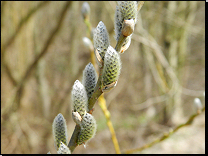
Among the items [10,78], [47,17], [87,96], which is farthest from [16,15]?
[47,17]

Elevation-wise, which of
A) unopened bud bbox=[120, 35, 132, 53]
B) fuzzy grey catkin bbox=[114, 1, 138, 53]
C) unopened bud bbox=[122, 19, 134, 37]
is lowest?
unopened bud bbox=[120, 35, 132, 53]

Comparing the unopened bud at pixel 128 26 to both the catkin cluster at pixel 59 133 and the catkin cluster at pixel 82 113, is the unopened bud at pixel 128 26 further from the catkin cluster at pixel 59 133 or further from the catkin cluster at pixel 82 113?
the catkin cluster at pixel 59 133

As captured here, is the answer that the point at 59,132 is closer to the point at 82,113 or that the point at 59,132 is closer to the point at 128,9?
the point at 82,113

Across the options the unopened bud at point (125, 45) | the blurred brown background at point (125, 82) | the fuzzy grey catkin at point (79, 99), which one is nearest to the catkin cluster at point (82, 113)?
the fuzzy grey catkin at point (79, 99)

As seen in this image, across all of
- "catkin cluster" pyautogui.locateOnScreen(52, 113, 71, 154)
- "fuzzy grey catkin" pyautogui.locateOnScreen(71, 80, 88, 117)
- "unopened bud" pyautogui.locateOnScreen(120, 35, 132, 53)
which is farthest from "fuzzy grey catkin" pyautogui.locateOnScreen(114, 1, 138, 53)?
"catkin cluster" pyautogui.locateOnScreen(52, 113, 71, 154)

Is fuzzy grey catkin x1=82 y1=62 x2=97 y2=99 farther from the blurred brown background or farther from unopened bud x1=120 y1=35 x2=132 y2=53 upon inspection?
the blurred brown background

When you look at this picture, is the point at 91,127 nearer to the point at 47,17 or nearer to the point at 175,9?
the point at 175,9

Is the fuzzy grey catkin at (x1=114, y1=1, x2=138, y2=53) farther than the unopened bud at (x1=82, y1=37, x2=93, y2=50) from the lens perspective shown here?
No

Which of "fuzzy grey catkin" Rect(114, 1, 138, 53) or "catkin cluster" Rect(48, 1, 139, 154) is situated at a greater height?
"fuzzy grey catkin" Rect(114, 1, 138, 53)
